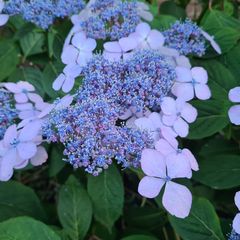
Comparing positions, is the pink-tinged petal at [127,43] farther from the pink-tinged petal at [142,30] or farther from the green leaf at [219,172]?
the green leaf at [219,172]

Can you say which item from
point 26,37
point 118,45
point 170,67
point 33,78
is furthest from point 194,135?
point 26,37

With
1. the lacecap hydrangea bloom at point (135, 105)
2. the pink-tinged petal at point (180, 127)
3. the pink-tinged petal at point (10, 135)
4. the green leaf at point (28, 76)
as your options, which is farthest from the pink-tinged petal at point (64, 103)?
the green leaf at point (28, 76)

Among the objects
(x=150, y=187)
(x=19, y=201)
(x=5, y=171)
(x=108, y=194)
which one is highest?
(x=150, y=187)

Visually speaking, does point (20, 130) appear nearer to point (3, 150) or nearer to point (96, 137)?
point (3, 150)

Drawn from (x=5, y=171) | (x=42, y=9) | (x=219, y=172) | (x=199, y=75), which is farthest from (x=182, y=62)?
(x=5, y=171)

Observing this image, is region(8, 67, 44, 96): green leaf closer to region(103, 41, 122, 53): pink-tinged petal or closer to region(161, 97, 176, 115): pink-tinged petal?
region(103, 41, 122, 53): pink-tinged petal

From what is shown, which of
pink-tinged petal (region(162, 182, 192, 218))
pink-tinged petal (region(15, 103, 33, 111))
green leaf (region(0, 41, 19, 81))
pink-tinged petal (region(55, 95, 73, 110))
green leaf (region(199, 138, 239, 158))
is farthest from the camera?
green leaf (region(0, 41, 19, 81))

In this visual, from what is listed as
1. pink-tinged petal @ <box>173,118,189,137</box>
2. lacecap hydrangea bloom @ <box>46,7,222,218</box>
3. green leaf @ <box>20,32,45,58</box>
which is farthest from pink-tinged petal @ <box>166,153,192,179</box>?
green leaf @ <box>20,32,45,58</box>
